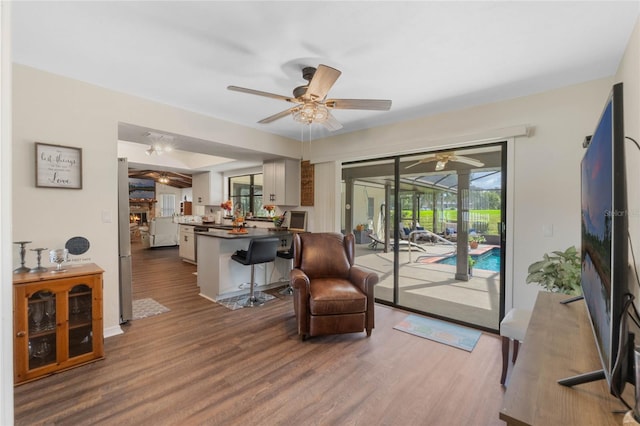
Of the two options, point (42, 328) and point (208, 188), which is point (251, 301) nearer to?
point (42, 328)

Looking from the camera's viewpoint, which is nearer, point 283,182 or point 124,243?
point 124,243

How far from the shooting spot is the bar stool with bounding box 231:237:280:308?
3.56m

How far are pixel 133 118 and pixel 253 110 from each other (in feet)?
4.23

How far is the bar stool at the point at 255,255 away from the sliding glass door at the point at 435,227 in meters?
1.41

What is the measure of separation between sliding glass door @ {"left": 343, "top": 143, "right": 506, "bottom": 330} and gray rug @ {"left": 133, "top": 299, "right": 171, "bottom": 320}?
2.88 metres

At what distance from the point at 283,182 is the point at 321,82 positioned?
2881 millimetres

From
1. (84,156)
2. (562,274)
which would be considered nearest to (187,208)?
(84,156)

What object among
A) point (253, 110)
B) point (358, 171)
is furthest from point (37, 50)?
point (358, 171)

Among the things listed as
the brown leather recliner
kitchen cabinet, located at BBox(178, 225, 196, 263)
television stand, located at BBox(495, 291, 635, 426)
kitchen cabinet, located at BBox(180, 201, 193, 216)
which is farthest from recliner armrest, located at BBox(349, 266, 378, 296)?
kitchen cabinet, located at BBox(180, 201, 193, 216)

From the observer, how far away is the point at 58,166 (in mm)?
2508

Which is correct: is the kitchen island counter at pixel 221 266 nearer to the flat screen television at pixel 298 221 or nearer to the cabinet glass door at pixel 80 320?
the flat screen television at pixel 298 221

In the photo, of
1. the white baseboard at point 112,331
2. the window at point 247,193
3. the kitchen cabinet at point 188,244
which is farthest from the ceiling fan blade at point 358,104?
the kitchen cabinet at point 188,244

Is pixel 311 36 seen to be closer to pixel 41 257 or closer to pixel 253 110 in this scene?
pixel 253 110

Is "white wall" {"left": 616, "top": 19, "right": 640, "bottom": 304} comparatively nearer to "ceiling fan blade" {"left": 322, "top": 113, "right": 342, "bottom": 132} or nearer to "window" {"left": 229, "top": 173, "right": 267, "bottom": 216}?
"ceiling fan blade" {"left": 322, "top": 113, "right": 342, "bottom": 132}
